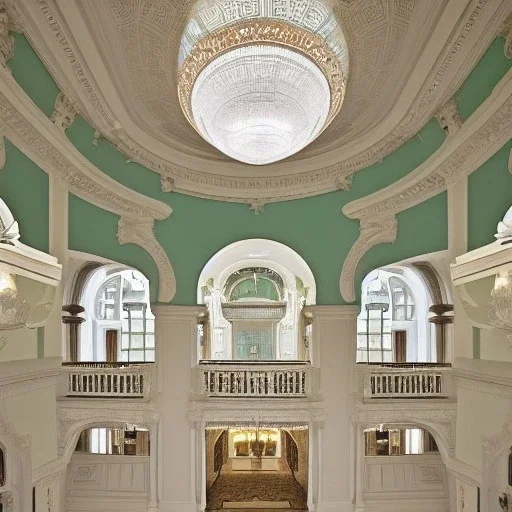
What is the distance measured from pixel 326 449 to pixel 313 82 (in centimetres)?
685

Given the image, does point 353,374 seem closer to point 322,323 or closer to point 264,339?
point 322,323

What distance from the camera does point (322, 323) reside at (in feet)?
33.9

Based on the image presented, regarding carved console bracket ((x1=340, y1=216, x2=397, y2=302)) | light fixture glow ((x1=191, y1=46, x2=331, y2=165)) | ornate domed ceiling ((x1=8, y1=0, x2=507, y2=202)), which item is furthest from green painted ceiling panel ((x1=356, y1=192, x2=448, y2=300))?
light fixture glow ((x1=191, y1=46, x2=331, y2=165))

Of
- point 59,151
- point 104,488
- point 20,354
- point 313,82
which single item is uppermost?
point 313,82

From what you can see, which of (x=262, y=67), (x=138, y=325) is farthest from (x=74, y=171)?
(x=138, y=325)

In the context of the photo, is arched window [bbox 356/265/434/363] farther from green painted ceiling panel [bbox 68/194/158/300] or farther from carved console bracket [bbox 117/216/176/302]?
green painted ceiling panel [bbox 68/194/158/300]

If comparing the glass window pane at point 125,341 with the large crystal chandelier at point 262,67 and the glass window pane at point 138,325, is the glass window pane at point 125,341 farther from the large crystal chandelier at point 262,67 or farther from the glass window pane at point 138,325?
the large crystal chandelier at point 262,67

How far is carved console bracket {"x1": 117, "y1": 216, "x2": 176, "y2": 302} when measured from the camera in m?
10.2

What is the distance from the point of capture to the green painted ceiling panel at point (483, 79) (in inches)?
254

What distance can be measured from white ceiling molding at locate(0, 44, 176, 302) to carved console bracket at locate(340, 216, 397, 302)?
346cm

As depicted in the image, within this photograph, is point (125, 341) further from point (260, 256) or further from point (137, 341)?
point (260, 256)

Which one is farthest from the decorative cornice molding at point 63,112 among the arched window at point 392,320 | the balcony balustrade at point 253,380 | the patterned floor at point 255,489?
the arched window at point 392,320

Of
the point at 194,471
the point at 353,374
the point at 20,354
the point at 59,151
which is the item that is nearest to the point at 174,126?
the point at 59,151

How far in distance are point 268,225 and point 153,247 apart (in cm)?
237
